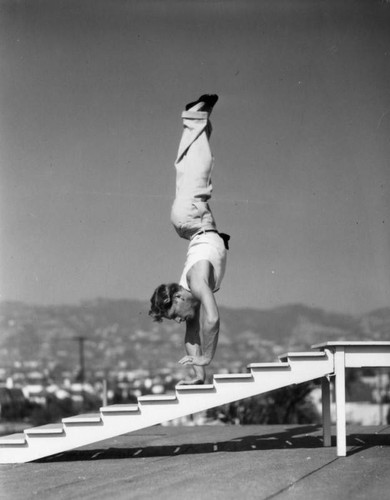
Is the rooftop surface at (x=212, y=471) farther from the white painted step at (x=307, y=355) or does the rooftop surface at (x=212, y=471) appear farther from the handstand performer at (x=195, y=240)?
the handstand performer at (x=195, y=240)

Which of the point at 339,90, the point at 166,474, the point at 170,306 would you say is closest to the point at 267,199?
the point at 339,90

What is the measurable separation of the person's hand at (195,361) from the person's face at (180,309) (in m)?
0.27

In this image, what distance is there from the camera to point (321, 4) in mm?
7340

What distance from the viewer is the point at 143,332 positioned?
3181cm

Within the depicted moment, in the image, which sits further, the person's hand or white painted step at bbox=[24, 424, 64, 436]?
the person's hand

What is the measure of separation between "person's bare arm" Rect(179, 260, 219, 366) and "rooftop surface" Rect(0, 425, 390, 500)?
0.61 meters

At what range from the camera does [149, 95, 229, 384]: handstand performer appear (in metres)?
6.18

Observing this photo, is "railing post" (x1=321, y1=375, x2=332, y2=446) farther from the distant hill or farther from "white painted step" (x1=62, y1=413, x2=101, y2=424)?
"white painted step" (x1=62, y1=413, x2=101, y2=424)

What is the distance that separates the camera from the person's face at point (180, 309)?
626 centimetres

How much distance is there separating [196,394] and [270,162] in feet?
18.8

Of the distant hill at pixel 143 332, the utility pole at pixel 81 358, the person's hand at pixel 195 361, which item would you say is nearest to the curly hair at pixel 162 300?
the person's hand at pixel 195 361

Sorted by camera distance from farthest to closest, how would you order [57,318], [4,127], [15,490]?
[57,318]
[4,127]
[15,490]

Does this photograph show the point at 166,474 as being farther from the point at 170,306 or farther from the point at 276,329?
the point at 276,329

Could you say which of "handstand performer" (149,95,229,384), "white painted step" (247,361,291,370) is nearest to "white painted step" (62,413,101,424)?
"handstand performer" (149,95,229,384)
